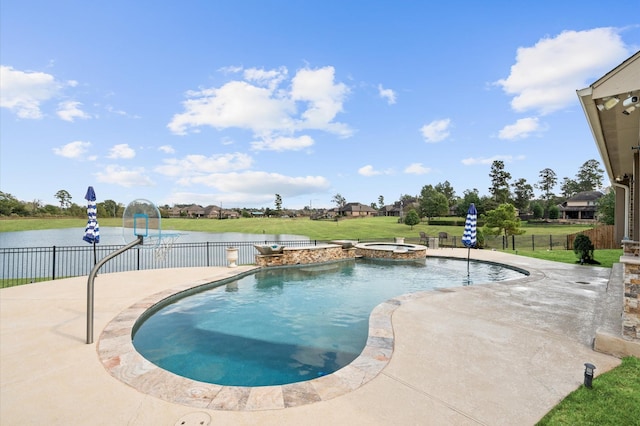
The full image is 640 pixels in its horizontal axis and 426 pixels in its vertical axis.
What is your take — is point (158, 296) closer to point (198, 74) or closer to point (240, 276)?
point (240, 276)

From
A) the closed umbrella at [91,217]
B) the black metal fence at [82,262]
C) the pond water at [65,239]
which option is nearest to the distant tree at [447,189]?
the pond water at [65,239]

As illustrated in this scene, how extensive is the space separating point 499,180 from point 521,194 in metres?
24.0

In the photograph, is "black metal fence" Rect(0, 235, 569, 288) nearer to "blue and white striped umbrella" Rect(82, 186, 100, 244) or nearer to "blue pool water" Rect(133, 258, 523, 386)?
"blue and white striped umbrella" Rect(82, 186, 100, 244)

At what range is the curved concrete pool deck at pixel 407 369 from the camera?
2.78 meters

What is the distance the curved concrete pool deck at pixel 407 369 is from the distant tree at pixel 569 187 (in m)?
91.1

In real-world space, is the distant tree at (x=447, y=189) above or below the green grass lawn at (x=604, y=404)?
above

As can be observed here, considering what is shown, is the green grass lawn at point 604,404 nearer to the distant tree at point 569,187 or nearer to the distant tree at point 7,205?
the distant tree at point 7,205

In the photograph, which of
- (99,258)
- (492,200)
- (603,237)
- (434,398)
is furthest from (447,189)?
(434,398)

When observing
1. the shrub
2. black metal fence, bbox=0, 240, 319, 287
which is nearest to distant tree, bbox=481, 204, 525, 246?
the shrub

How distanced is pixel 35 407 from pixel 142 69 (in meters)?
14.9

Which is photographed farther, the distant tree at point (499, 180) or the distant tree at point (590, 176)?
the distant tree at point (590, 176)

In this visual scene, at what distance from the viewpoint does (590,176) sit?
7156 cm

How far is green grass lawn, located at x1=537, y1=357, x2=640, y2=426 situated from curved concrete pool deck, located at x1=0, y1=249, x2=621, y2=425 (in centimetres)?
15

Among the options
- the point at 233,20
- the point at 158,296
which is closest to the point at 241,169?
the point at 233,20
